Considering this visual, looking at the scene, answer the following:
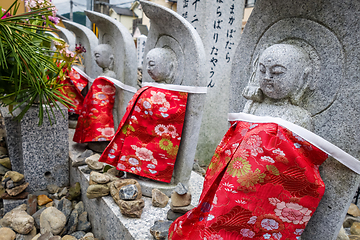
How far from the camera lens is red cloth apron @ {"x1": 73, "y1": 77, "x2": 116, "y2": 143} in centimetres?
290

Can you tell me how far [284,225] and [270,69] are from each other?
764 mm

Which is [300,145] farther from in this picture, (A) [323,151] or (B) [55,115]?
(B) [55,115]

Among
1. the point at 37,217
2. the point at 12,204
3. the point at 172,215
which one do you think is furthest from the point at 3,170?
the point at 172,215

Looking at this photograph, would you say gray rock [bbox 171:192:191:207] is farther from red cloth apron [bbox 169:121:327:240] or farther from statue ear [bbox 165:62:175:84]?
statue ear [bbox 165:62:175:84]

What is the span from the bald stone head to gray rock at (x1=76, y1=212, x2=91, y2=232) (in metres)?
1.99

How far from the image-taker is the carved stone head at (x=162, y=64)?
202cm

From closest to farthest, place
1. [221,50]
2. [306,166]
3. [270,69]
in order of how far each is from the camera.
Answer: [306,166], [270,69], [221,50]

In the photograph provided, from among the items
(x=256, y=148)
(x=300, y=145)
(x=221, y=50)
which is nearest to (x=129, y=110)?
(x=256, y=148)

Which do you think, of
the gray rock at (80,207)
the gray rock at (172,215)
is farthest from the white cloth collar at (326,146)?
the gray rock at (80,207)

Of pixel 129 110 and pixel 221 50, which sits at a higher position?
pixel 221 50

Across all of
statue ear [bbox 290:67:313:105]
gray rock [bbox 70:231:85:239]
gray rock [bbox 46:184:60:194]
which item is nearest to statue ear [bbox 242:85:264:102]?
statue ear [bbox 290:67:313:105]

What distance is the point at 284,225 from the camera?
1.17 metres

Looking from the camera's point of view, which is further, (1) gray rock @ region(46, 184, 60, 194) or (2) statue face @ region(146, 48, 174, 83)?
Answer: (1) gray rock @ region(46, 184, 60, 194)

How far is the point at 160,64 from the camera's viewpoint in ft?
6.64
